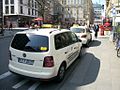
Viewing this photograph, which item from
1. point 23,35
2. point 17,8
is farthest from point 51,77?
point 17,8

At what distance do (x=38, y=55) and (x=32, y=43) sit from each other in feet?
1.43

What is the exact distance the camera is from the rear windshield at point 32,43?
6.20 m

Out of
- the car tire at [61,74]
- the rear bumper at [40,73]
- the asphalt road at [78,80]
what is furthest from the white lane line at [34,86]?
the car tire at [61,74]

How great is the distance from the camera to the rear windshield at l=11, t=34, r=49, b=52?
6199mm

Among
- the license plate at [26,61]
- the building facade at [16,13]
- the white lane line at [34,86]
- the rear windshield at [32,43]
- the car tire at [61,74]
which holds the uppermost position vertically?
the building facade at [16,13]

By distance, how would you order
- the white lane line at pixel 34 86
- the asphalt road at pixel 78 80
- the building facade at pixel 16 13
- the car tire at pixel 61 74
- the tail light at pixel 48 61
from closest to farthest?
the tail light at pixel 48 61 < the white lane line at pixel 34 86 < the asphalt road at pixel 78 80 < the car tire at pixel 61 74 < the building facade at pixel 16 13

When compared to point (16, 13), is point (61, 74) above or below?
below

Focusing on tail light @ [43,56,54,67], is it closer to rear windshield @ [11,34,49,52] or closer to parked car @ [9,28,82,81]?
parked car @ [9,28,82,81]

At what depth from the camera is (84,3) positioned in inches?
4235

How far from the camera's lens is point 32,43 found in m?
6.30

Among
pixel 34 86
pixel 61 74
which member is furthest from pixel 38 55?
pixel 61 74

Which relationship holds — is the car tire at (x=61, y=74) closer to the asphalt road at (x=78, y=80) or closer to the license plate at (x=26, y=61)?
the asphalt road at (x=78, y=80)

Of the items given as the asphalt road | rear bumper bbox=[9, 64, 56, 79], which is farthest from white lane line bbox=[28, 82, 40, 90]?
rear bumper bbox=[9, 64, 56, 79]

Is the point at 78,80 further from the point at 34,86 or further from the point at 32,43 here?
the point at 32,43
